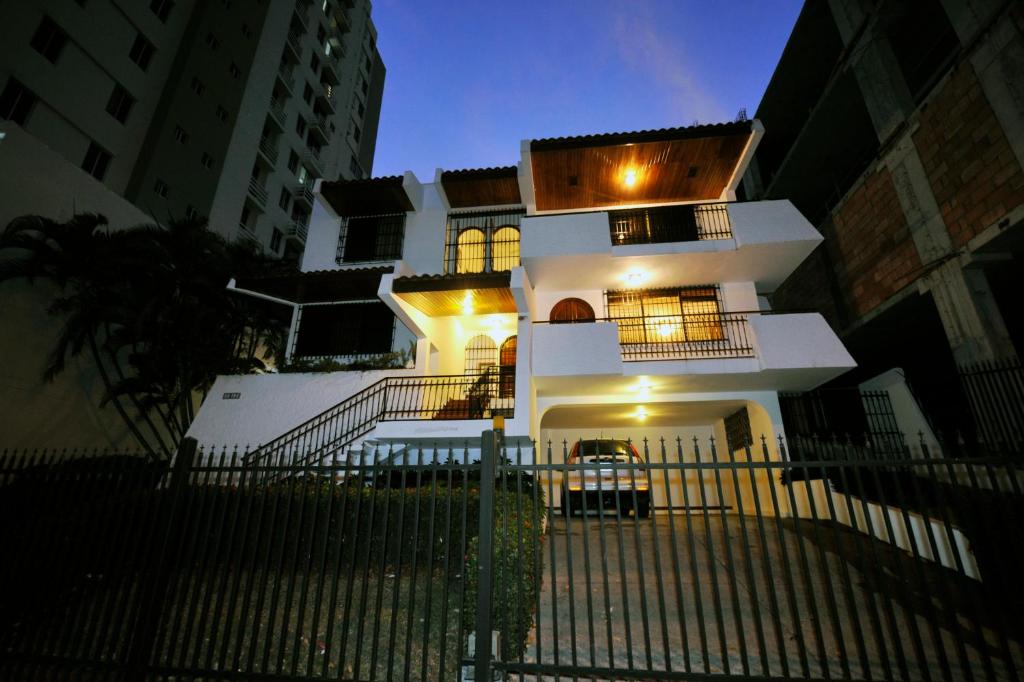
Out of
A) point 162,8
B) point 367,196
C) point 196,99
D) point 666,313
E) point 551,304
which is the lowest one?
point 666,313

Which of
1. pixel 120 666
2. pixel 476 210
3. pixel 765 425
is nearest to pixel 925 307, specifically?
pixel 765 425

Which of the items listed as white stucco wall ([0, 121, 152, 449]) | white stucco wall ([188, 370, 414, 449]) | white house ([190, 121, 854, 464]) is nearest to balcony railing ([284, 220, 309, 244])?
white stucco wall ([0, 121, 152, 449])

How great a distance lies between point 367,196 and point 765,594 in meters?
14.5

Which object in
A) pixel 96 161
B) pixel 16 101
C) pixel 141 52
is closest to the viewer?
pixel 16 101

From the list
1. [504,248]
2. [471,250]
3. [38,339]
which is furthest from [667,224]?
[38,339]

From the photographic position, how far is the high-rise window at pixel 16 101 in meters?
13.3

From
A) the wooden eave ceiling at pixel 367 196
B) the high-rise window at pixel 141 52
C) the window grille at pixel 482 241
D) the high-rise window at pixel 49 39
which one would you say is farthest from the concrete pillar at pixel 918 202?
the high-rise window at pixel 141 52

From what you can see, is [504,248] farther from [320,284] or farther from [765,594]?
[765,594]

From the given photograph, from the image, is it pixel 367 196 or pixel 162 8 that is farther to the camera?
pixel 162 8

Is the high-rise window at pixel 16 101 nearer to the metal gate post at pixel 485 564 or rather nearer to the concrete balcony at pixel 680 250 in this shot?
the concrete balcony at pixel 680 250

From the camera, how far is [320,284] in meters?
12.6

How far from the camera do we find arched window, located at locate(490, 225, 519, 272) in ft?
44.7

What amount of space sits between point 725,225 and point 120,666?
552 inches

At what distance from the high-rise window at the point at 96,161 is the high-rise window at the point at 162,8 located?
7718mm
